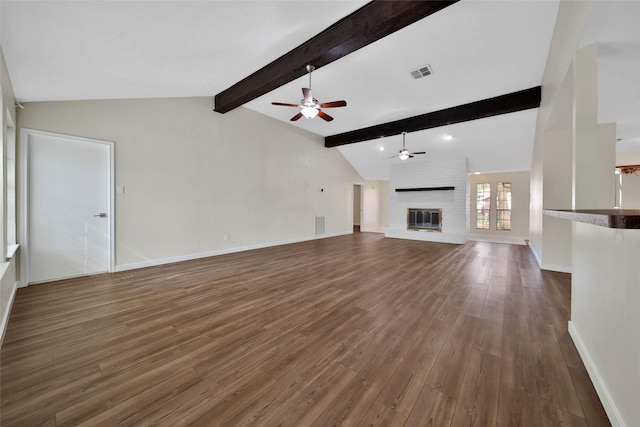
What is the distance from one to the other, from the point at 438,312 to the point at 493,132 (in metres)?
5.55

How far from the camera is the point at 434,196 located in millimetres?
8055

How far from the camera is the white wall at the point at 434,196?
7497mm

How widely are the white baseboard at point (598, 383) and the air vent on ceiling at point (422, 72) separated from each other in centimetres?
377

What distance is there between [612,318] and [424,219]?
7.13m

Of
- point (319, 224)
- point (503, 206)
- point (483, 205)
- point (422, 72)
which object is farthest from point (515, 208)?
point (422, 72)

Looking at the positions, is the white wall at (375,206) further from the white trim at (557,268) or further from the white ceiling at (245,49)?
the white trim at (557,268)

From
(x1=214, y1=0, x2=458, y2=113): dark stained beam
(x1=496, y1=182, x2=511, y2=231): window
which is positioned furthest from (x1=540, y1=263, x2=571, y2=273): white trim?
(x1=496, y1=182, x2=511, y2=231): window

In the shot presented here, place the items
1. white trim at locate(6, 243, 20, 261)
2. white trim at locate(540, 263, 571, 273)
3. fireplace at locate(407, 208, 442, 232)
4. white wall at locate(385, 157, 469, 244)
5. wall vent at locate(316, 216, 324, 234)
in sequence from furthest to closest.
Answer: wall vent at locate(316, 216, 324, 234)
fireplace at locate(407, 208, 442, 232)
white wall at locate(385, 157, 469, 244)
white trim at locate(540, 263, 571, 273)
white trim at locate(6, 243, 20, 261)

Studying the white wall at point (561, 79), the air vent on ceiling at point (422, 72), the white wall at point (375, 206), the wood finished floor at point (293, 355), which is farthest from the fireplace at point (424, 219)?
the air vent on ceiling at point (422, 72)

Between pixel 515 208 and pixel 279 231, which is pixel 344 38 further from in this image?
pixel 515 208

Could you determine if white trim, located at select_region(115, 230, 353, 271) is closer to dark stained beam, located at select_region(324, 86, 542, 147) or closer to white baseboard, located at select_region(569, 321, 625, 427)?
dark stained beam, located at select_region(324, 86, 542, 147)

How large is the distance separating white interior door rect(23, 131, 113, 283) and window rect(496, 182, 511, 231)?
1198 cm

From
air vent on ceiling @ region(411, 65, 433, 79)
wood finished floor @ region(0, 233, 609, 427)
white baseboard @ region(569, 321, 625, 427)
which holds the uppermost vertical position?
air vent on ceiling @ region(411, 65, 433, 79)

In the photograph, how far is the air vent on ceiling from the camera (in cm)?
389
